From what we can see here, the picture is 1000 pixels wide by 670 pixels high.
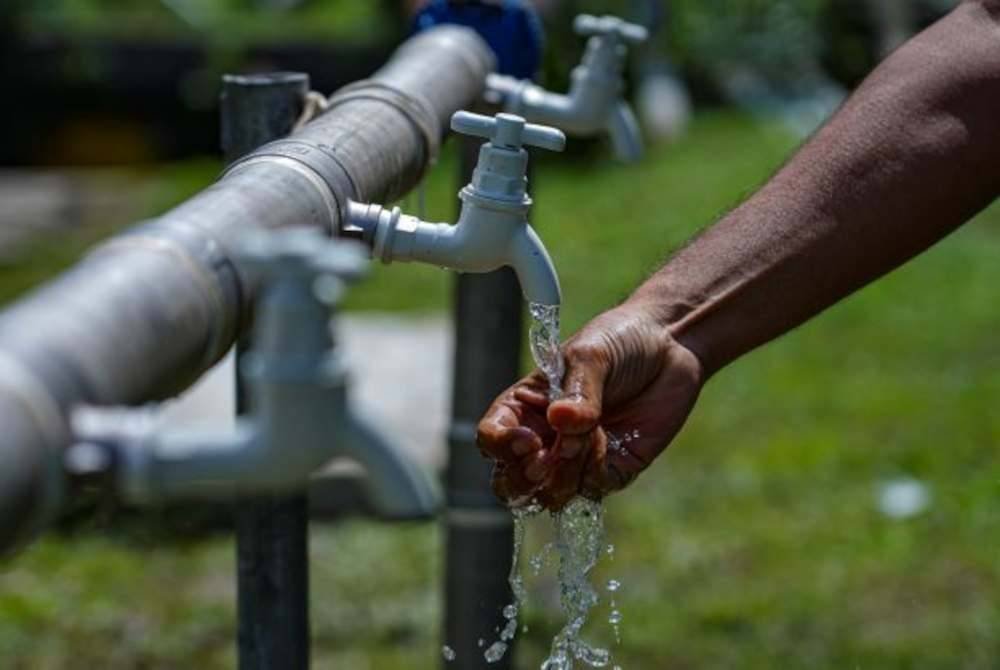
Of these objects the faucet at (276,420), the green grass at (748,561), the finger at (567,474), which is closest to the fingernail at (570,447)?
the finger at (567,474)

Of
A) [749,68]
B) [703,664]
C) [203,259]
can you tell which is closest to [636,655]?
[703,664]

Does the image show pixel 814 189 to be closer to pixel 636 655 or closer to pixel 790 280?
pixel 790 280

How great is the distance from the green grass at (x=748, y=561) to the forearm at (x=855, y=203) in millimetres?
1688

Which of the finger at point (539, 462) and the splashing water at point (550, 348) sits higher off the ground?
the splashing water at point (550, 348)

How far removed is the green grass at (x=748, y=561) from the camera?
11.9ft

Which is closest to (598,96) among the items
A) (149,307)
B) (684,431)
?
(149,307)

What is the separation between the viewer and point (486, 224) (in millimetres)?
1548

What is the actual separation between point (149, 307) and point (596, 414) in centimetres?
64

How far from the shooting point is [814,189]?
197cm

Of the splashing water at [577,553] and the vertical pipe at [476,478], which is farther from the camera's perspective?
the vertical pipe at [476,478]

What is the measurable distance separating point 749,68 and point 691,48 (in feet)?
2.66

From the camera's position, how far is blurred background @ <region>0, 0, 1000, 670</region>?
3.71 metres

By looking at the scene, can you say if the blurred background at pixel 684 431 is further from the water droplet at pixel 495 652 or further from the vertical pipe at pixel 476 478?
the water droplet at pixel 495 652

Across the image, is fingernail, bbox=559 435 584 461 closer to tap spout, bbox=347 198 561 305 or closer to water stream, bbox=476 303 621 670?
water stream, bbox=476 303 621 670
